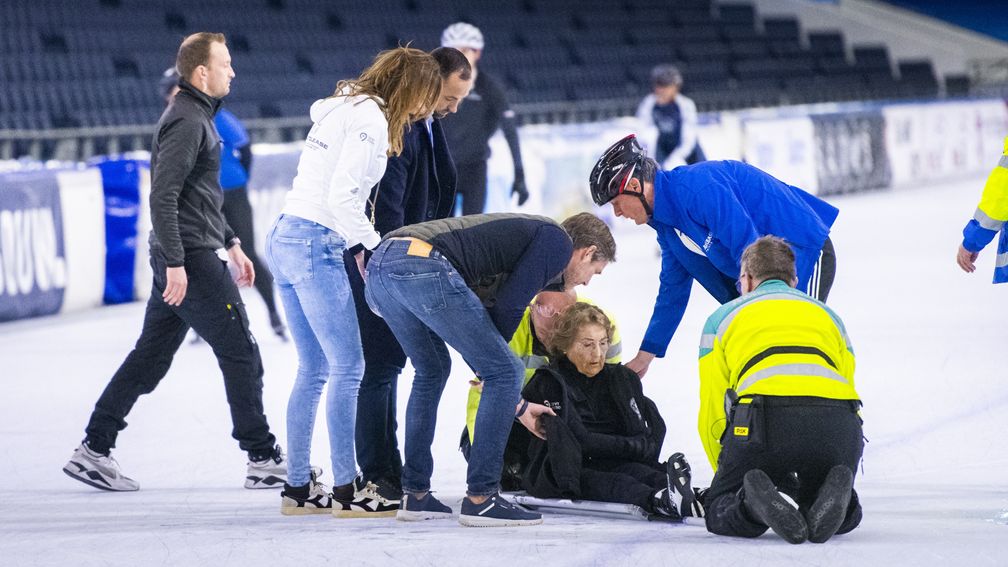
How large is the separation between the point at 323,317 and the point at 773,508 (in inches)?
56.6

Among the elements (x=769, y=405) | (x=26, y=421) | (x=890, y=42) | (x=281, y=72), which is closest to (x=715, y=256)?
(x=769, y=405)

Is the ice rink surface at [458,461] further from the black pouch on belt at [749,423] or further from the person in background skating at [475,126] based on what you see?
the person in background skating at [475,126]

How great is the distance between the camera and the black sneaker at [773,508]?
129 inches

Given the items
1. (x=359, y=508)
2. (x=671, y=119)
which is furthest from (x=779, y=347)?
(x=671, y=119)

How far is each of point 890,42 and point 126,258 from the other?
2702cm

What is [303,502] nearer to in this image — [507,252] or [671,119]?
[507,252]

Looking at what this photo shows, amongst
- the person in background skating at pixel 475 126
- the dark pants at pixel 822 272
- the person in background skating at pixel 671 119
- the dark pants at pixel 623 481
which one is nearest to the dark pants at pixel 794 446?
the dark pants at pixel 623 481

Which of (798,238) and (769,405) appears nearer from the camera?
(769,405)

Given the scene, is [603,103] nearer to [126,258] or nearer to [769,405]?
[126,258]

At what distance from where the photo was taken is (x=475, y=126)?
6.88 metres

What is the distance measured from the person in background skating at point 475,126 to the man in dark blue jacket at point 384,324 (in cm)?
233

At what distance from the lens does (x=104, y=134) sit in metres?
13.7

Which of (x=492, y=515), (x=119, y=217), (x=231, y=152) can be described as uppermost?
(x=231, y=152)

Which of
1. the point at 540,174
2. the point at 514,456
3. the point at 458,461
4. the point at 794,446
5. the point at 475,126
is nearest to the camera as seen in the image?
the point at 794,446
